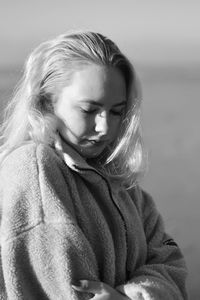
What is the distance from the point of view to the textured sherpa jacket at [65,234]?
1.44 meters

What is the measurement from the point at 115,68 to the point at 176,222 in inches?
58.2

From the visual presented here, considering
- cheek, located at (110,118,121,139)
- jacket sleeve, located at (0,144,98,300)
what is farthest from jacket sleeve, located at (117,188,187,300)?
cheek, located at (110,118,121,139)

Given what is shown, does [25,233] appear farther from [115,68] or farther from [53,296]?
[115,68]

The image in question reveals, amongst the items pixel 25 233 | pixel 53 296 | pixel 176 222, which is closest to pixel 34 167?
pixel 25 233

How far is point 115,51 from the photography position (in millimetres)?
1622

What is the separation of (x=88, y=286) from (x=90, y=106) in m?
0.38

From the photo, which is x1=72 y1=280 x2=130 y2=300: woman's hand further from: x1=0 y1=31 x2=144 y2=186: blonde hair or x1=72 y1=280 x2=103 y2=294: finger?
x1=0 y1=31 x2=144 y2=186: blonde hair

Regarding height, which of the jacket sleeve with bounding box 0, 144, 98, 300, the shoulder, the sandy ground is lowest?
the sandy ground

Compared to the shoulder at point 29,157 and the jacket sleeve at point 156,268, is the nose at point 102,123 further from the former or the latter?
the jacket sleeve at point 156,268

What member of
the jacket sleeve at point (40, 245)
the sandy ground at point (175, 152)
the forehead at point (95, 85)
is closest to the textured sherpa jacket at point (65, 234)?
the jacket sleeve at point (40, 245)

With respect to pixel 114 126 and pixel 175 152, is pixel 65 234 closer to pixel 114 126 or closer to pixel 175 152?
pixel 114 126

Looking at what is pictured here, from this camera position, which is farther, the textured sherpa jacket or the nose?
the nose

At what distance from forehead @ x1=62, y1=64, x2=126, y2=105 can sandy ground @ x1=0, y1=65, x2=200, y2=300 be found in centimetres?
52

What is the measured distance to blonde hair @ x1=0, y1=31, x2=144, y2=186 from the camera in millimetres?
1575
